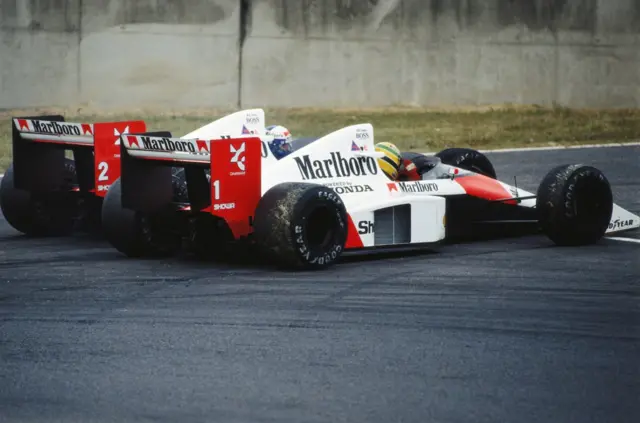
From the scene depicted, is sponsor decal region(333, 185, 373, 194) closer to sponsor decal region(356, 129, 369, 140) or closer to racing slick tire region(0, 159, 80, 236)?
sponsor decal region(356, 129, 369, 140)

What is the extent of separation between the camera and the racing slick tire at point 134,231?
1062cm

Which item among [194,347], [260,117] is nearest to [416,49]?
[260,117]

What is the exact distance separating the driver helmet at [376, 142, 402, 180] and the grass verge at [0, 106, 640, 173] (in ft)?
27.9

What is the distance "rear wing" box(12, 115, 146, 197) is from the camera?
38.9 feet

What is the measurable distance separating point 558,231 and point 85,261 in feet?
12.5

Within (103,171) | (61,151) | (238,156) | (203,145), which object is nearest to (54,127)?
(61,151)

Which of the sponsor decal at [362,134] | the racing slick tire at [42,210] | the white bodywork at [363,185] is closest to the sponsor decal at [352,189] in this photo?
the white bodywork at [363,185]

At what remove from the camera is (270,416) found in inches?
228

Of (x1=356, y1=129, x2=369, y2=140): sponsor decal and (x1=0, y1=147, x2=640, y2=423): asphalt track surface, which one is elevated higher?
(x1=356, y1=129, x2=369, y2=140): sponsor decal

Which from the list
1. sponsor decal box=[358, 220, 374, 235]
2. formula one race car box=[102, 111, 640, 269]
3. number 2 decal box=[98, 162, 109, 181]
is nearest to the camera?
formula one race car box=[102, 111, 640, 269]

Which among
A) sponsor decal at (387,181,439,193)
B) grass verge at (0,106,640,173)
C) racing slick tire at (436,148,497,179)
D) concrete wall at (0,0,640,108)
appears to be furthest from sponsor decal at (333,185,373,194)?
concrete wall at (0,0,640,108)

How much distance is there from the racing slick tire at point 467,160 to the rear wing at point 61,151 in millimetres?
2925

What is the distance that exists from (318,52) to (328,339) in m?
14.6

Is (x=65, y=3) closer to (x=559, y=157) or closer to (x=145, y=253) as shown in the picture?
(x=559, y=157)
